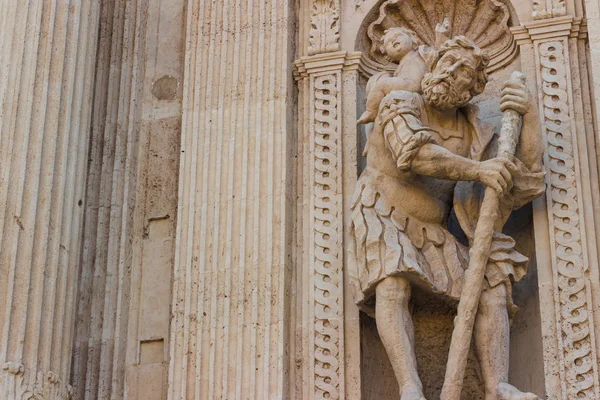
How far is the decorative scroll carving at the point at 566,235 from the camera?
9.18 meters

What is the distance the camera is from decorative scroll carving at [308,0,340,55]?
34.9ft

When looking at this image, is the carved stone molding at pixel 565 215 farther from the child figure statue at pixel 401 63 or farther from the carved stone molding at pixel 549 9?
the child figure statue at pixel 401 63

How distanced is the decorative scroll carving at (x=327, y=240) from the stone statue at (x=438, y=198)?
279 mm

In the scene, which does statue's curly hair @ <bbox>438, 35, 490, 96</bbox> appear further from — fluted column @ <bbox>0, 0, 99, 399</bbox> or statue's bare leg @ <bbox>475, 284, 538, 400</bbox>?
fluted column @ <bbox>0, 0, 99, 399</bbox>

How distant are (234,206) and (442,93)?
1612mm

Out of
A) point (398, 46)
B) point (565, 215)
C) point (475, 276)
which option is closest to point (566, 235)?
point (565, 215)

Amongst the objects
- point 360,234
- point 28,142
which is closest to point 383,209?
point 360,234

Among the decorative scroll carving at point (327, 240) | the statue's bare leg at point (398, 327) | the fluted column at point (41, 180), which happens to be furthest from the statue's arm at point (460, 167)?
the fluted column at point (41, 180)

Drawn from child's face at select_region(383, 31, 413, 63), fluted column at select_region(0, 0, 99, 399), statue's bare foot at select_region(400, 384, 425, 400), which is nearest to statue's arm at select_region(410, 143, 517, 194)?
child's face at select_region(383, 31, 413, 63)

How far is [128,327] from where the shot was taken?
33.5ft

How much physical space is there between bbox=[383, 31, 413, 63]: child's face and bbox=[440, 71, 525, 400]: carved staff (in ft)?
3.37

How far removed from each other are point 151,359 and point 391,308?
1.80 meters

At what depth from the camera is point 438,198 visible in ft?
32.3

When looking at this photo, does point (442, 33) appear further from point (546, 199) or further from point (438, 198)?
point (546, 199)
